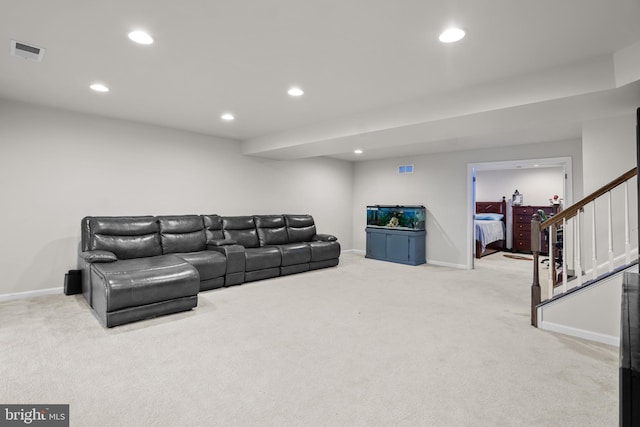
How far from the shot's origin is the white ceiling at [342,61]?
6.30 feet

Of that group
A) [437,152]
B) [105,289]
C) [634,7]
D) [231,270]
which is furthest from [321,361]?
[437,152]

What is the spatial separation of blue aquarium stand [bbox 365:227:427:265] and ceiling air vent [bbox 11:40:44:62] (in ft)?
18.2

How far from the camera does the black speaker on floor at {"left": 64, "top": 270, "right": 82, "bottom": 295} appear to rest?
386 centimetres

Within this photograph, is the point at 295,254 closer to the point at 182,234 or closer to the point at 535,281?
the point at 182,234

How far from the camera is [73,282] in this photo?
12.7 feet

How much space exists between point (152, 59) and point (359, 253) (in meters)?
5.91

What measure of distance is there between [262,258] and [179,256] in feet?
3.66

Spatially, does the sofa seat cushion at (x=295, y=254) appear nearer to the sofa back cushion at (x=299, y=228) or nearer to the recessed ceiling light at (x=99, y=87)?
the sofa back cushion at (x=299, y=228)

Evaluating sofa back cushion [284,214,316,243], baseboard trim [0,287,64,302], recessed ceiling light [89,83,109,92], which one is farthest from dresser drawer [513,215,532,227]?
baseboard trim [0,287,64,302]

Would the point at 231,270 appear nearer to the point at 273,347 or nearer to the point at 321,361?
the point at 273,347

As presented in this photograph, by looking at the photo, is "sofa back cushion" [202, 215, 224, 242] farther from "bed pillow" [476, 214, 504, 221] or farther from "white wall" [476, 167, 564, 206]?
"white wall" [476, 167, 564, 206]

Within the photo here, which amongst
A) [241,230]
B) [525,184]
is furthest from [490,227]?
[241,230]

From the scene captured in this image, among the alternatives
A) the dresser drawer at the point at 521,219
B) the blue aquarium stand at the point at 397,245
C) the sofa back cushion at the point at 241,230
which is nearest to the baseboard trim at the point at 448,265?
the blue aquarium stand at the point at 397,245

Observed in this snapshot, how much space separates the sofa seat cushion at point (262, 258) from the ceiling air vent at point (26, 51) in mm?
2940
